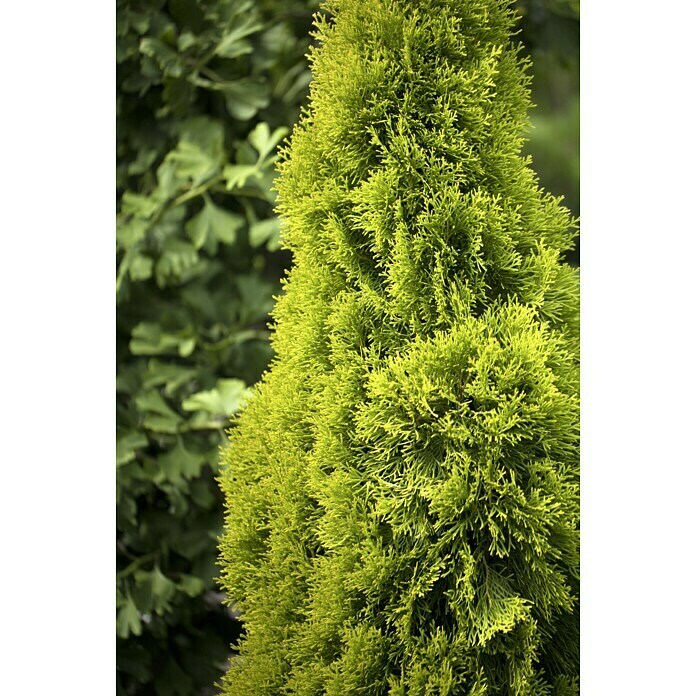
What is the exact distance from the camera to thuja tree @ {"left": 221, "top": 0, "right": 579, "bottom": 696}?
119 cm

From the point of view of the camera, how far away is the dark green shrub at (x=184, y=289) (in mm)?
2189

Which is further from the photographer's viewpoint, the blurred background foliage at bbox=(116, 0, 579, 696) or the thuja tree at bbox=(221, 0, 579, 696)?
the blurred background foliage at bbox=(116, 0, 579, 696)

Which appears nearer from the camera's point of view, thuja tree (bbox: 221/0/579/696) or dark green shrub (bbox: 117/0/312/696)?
thuja tree (bbox: 221/0/579/696)

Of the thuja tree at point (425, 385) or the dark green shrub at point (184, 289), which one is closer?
the thuja tree at point (425, 385)

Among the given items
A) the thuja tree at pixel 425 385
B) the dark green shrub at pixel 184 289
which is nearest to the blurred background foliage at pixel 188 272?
the dark green shrub at pixel 184 289

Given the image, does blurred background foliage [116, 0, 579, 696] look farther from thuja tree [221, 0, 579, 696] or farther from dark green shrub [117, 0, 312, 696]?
thuja tree [221, 0, 579, 696]

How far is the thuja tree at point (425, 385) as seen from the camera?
1.19m

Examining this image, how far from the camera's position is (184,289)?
2.69 metres

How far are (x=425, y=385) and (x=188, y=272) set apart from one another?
1.67 metres

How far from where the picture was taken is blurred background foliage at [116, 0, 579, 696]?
2.19m

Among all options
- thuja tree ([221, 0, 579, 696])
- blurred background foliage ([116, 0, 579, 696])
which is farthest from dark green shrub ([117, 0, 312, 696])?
thuja tree ([221, 0, 579, 696])

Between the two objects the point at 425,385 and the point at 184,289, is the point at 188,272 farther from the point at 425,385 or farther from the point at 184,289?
the point at 425,385

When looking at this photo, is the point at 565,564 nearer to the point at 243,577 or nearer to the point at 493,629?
the point at 493,629

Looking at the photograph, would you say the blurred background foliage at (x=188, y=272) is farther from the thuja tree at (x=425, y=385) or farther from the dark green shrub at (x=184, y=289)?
the thuja tree at (x=425, y=385)
